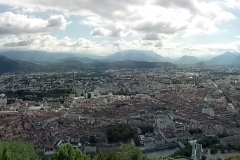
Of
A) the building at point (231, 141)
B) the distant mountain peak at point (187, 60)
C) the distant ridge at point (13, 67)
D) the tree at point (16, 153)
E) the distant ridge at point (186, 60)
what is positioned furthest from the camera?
the distant mountain peak at point (187, 60)

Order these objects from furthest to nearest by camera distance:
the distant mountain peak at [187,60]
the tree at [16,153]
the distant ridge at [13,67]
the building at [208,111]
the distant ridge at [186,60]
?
the distant mountain peak at [187,60], the distant ridge at [186,60], the distant ridge at [13,67], the building at [208,111], the tree at [16,153]

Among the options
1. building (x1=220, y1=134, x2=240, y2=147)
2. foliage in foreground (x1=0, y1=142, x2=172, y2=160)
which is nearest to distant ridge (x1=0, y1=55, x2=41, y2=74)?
building (x1=220, y1=134, x2=240, y2=147)

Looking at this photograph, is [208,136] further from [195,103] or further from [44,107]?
[44,107]

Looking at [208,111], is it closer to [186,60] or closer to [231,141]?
[231,141]

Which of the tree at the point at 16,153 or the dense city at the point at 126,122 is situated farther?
the dense city at the point at 126,122

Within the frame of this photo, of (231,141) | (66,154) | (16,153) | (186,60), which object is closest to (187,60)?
(186,60)

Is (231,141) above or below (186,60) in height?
above

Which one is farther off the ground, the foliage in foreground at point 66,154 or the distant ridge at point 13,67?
the foliage in foreground at point 66,154

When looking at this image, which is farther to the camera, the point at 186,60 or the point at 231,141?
the point at 186,60

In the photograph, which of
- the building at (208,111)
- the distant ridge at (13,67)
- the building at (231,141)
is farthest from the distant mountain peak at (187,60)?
the building at (231,141)

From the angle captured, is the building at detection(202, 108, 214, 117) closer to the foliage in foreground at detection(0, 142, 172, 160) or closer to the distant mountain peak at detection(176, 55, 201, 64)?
the foliage in foreground at detection(0, 142, 172, 160)

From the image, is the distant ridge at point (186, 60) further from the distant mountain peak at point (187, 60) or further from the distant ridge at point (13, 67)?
the distant ridge at point (13, 67)
